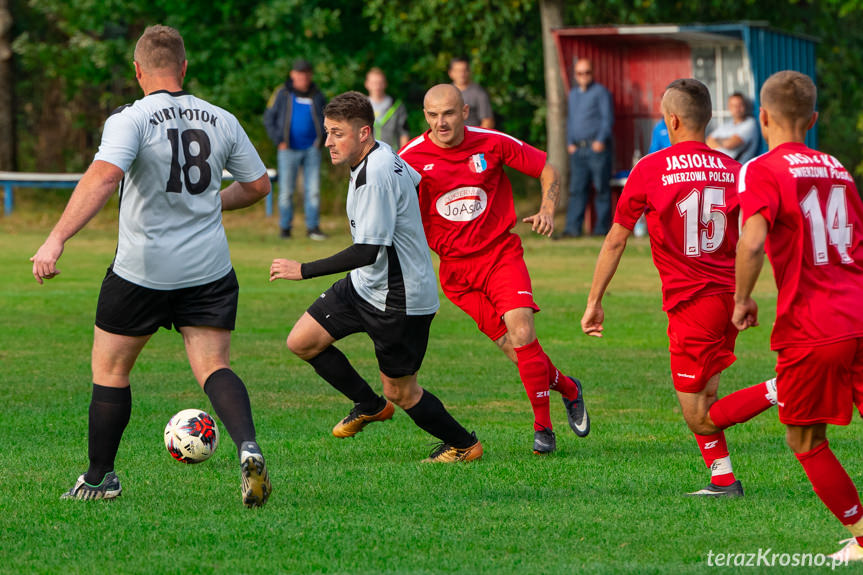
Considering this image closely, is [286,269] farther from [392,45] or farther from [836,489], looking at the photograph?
[392,45]

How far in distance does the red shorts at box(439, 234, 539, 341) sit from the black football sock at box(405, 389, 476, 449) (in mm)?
938

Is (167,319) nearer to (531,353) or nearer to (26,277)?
(531,353)

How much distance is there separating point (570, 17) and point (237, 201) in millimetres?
18971

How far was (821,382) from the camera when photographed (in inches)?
195

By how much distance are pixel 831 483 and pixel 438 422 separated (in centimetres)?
245

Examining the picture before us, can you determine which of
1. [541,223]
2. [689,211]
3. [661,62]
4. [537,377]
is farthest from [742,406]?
[661,62]

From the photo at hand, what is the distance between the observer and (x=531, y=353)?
771 centimetres

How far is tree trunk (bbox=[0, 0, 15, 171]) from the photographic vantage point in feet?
87.4

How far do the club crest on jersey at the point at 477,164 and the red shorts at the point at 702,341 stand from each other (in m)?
2.03

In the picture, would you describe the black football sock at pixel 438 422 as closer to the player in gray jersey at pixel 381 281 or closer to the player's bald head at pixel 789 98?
the player in gray jersey at pixel 381 281

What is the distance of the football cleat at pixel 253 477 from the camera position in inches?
221

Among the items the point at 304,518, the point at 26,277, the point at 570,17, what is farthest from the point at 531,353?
the point at 570,17

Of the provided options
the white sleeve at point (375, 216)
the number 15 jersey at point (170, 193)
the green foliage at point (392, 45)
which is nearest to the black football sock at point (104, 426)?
the number 15 jersey at point (170, 193)

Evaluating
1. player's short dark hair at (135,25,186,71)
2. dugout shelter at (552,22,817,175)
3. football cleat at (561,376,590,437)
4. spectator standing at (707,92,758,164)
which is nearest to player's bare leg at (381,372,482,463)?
football cleat at (561,376,590,437)
